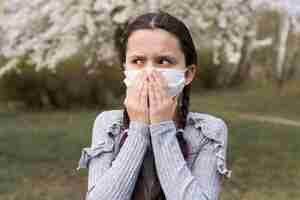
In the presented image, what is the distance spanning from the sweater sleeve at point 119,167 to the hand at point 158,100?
0.06 meters

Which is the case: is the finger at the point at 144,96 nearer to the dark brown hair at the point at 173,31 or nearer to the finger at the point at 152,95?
the finger at the point at 152,95

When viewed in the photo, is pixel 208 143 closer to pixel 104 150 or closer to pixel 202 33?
pixel 104 150

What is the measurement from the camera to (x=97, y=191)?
2535 mm

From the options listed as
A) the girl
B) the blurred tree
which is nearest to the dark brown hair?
the girl

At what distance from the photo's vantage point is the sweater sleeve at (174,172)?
8.26ft

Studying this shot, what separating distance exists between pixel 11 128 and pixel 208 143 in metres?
13.0

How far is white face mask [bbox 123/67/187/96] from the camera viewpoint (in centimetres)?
256

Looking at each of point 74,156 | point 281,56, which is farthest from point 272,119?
point 281,56

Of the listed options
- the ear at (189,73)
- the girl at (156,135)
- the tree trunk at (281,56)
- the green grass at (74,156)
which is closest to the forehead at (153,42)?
the girl at (156,135)

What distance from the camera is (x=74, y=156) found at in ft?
37.0

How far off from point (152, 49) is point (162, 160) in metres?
0.37

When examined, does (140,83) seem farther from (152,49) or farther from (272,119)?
(272,119)

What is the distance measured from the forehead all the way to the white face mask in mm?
64

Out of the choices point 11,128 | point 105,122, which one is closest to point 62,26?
point 11,128
